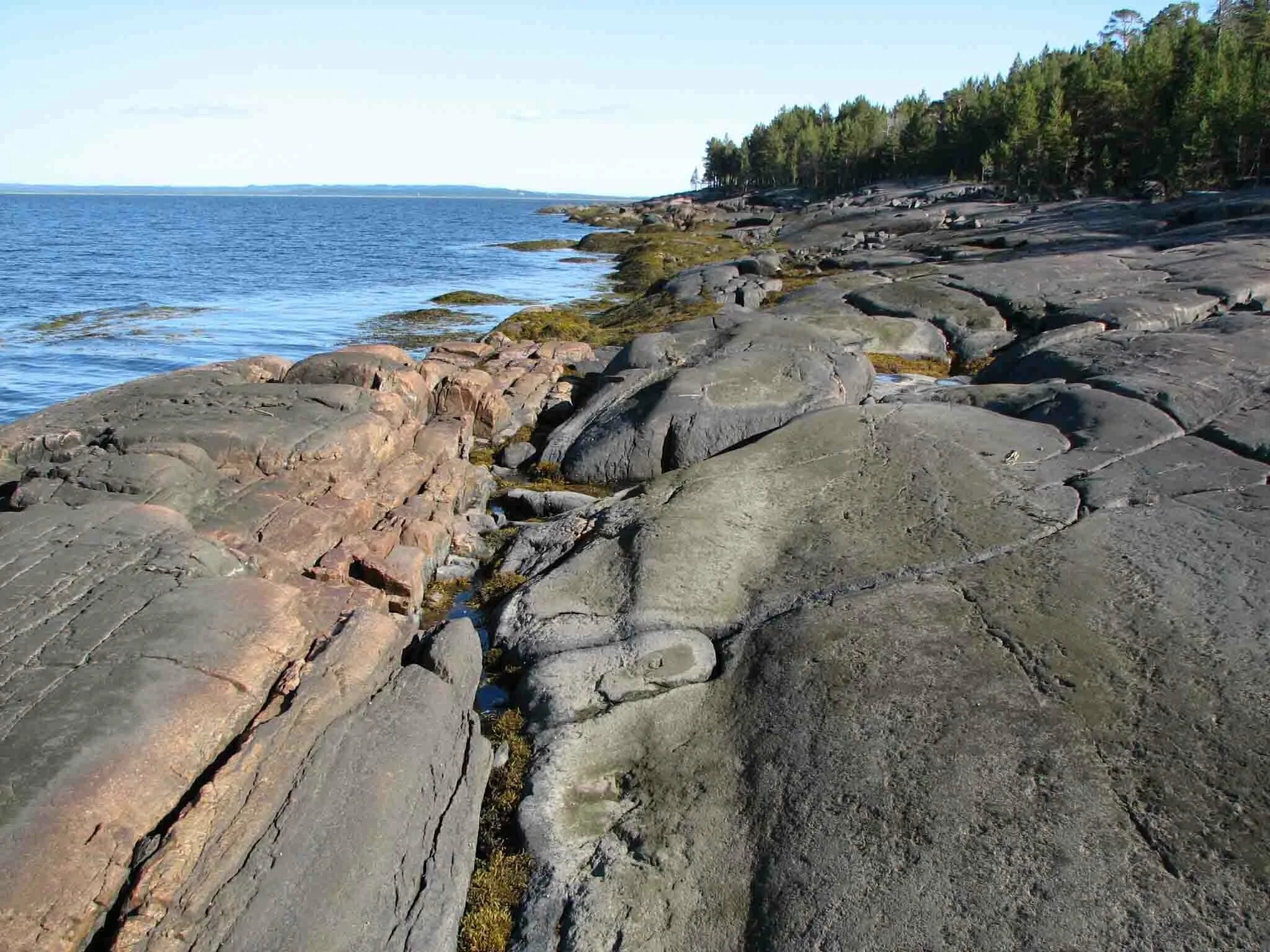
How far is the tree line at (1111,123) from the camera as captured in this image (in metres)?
64.1

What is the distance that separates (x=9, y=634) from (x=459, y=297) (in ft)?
149

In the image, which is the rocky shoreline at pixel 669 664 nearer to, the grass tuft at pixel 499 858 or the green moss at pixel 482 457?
the grass tuft at pixel 499 858

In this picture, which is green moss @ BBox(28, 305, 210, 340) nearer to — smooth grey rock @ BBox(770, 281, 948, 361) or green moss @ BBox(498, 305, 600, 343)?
green moss @ BBox(498, 305, 600, 343)

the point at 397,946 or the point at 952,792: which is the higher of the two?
the point at 952,792

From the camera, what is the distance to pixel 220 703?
32.8ft

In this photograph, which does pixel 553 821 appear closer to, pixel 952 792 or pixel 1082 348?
pixel 952 792

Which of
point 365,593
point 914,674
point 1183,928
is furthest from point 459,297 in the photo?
point 1183,928

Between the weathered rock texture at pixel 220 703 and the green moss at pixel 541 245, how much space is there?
84.0 metres

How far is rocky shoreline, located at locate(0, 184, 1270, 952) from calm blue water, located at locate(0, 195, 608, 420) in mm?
20098

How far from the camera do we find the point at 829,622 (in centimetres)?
1212

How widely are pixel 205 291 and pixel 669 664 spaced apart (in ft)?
196

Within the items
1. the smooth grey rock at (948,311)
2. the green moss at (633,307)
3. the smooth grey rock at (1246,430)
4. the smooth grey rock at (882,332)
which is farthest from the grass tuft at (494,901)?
the green moss at (633,307)

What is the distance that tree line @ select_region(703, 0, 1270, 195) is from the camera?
2522 inches

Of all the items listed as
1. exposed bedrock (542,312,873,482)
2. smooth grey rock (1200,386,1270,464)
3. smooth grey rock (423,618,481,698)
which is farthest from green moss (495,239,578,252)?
smooth grey rock (423,618,481,698)
